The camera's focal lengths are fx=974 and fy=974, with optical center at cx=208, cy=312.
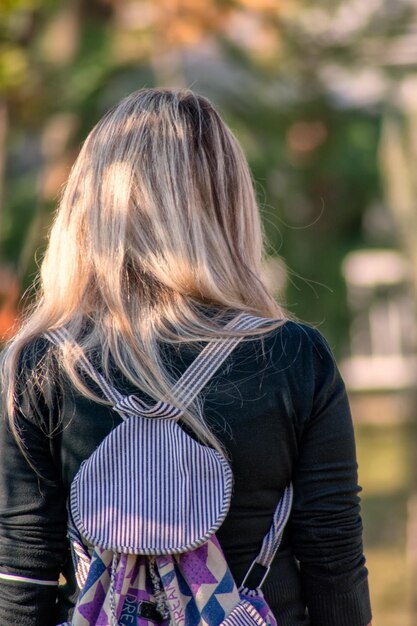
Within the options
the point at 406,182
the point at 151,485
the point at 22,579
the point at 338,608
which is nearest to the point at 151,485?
the point at 151,485

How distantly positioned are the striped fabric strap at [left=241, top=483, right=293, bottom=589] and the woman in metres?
0.01

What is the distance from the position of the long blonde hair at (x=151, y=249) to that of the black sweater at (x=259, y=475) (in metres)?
0.05

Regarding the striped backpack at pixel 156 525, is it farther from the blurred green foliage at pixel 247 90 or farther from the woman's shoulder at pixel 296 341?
the blurred green foliage at pixel 247 90

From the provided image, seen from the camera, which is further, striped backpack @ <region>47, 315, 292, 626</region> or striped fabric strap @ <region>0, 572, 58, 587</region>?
striped fabric strap @ <region>0, 572, 58, 587</region>

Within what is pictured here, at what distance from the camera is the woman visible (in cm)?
162

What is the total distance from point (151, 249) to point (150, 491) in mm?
416

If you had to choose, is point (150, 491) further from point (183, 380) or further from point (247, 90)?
point (247, 90)

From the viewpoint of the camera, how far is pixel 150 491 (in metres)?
1.56

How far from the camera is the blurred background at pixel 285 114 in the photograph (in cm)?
715

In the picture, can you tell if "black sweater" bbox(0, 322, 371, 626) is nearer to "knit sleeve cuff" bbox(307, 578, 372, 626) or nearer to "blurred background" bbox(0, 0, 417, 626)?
"knit sleeve cuff" bbox(307, 578, 372, 626)

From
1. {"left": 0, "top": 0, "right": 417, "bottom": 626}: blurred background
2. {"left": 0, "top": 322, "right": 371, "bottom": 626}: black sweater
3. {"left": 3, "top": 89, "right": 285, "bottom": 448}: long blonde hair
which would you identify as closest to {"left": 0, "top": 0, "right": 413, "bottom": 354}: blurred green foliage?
{"left": 0, "top": 0, "right": 417, "bottom": 626}: blurred background

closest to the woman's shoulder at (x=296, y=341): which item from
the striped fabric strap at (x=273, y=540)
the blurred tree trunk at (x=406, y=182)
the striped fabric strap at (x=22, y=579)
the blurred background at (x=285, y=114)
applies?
the striped fabric strap at (x=273, y=540)

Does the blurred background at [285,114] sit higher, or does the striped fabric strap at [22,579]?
the blurred background at [285,114]

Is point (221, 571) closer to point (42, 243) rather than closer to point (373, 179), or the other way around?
point (42, 243)
